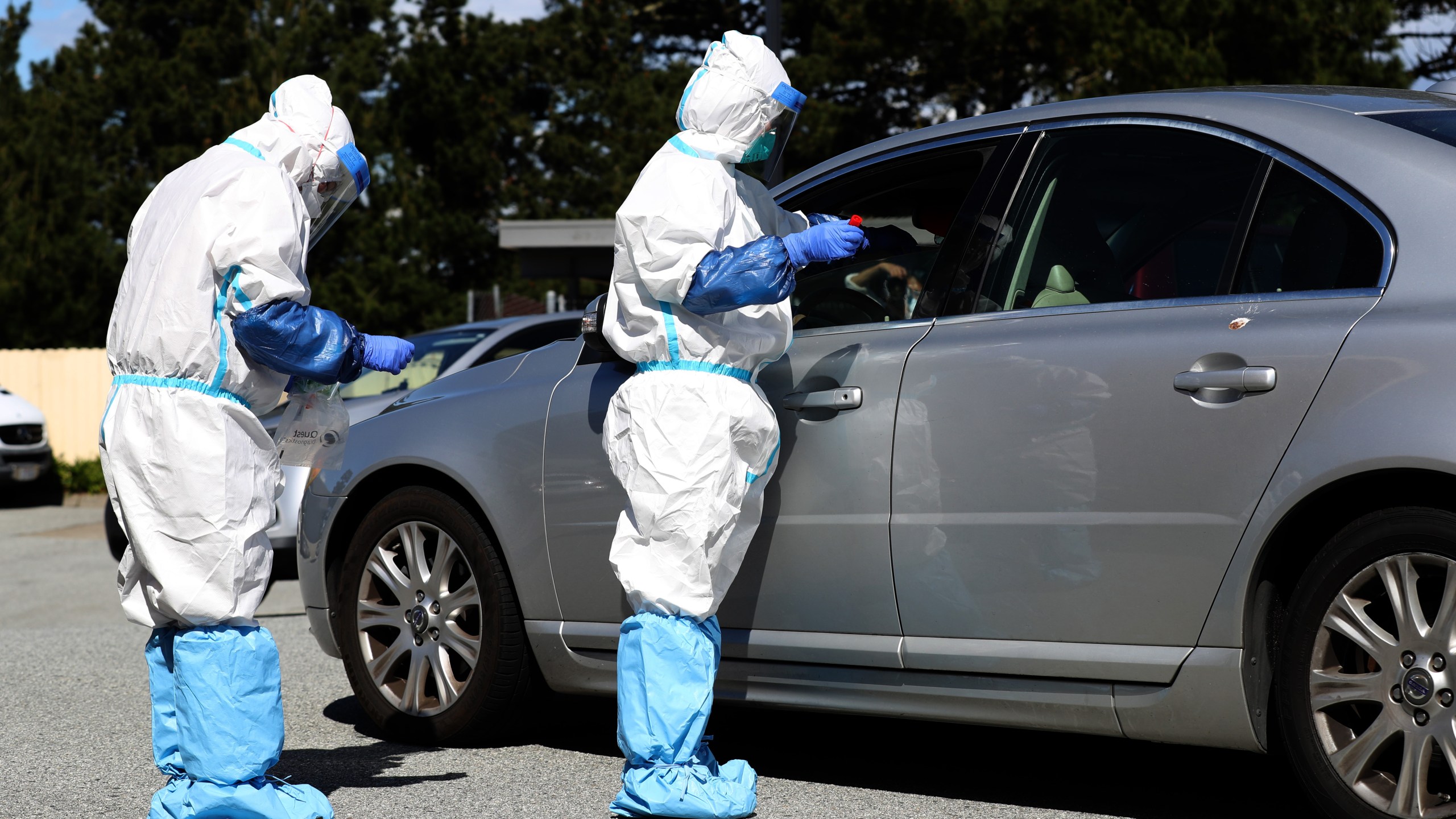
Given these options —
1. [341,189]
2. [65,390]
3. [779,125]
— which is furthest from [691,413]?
[65,390]

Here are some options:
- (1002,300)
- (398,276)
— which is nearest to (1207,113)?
(1002,300)

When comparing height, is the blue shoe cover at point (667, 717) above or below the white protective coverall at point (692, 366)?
below

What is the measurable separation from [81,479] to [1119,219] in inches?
605

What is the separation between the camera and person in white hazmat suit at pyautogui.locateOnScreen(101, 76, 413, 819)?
3.44m

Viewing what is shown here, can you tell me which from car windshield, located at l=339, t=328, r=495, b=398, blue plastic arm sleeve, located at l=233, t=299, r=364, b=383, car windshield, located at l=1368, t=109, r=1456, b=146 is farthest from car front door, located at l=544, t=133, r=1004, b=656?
car windshield, located at l=339, t=328, r=495, b=398

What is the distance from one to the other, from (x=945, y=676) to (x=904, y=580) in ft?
0.80

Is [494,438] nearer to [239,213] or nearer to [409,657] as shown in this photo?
[409,657]

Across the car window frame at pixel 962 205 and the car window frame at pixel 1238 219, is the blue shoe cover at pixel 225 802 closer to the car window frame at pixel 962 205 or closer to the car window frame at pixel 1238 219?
the car window frame at pixel 962 205

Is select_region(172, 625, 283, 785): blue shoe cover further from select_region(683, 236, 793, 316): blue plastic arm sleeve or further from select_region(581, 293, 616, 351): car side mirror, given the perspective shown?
select_region(683, 236, 793, 316): blue plastic arm sleeve

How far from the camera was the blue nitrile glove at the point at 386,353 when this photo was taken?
3.73 m

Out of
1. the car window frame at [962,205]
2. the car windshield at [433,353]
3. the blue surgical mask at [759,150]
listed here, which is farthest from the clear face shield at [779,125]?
the car windshield at [433,353]

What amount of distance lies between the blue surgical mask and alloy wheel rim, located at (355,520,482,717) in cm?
151

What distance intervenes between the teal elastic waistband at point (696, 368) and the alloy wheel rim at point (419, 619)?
3.76 ft

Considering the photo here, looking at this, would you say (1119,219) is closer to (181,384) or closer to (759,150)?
(759,150)
